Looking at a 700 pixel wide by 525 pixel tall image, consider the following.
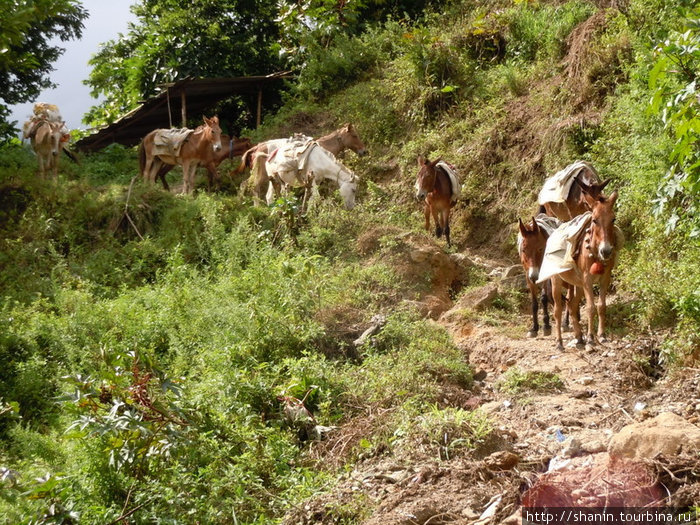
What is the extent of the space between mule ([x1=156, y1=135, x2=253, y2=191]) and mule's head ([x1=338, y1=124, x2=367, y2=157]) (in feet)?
7.55

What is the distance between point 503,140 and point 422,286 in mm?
4555

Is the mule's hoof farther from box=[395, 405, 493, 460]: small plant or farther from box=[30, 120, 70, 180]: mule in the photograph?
box=[30, 120, 70, 180]: mule

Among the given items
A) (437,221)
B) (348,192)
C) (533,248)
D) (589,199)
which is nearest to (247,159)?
(348,192)

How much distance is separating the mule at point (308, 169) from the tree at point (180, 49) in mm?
6963

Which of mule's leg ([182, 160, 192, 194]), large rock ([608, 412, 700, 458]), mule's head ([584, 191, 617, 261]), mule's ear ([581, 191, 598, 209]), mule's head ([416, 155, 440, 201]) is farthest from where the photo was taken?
mule's leg ([182, 160, 192, 194])

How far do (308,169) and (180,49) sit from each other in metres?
8.23

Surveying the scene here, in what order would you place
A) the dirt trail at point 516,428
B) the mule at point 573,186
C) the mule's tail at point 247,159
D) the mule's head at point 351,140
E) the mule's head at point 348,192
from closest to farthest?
the dirt trail at point 516,428 < the mule at point 573,186 < the mule's head at point 348,192 < the mule's tail at point 247,159 < the mule's head at point 351,140

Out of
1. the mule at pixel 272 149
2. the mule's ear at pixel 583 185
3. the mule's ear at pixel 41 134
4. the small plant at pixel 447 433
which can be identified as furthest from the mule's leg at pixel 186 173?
the small plant at pixel 447 433

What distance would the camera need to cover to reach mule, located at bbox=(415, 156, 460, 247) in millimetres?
13312

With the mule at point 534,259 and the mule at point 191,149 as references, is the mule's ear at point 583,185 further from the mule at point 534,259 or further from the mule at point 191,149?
the mule at point 191,149

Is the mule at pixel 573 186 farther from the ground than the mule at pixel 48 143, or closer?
closer

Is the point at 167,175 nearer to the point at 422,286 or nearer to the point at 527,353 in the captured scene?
the point at 422,286

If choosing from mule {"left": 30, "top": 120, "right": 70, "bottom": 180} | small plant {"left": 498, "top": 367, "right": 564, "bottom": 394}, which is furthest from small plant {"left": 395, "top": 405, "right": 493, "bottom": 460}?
mule {"left": 30, "top": 120, "right": 70, "bottom": 180}

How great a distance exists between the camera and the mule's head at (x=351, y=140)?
16703 millimetres
